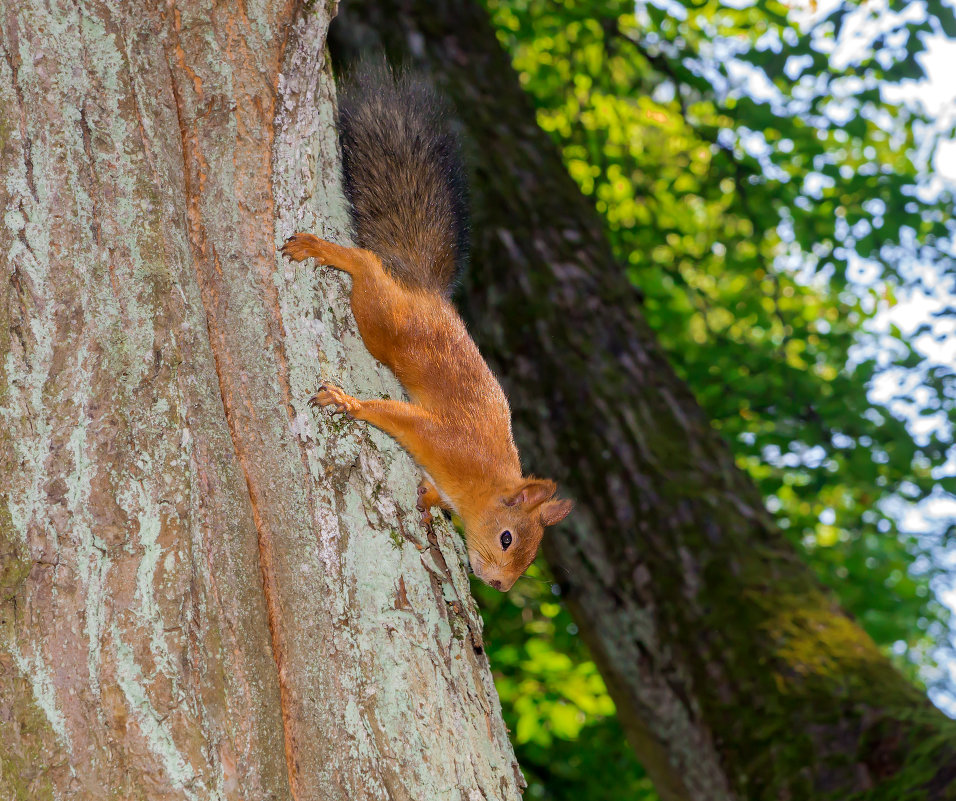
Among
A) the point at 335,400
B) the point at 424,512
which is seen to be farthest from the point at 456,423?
the point at 335,400

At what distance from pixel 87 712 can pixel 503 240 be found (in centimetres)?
266

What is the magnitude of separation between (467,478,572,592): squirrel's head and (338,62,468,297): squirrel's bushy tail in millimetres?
697

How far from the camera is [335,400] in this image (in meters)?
1.73

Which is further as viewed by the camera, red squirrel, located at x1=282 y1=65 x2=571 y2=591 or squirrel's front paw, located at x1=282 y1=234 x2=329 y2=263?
red squirrel, located at x1=282 y1=65 x2=571 y2=591

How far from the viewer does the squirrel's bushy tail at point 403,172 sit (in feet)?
8.44

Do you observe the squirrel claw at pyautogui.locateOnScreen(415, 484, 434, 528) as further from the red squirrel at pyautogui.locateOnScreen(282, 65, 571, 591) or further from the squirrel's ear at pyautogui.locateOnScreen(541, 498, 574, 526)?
the squirrel's ear at pyautogui.locateOnScreen(541, 498, 574, 526)

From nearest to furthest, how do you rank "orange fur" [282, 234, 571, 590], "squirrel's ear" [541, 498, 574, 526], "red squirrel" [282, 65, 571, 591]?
"orange fur" [282, 234, 571, 590]
"red squirrel" [282, 65, 571, 591]
"squirrel's ear" [541, 498, 574, 526]

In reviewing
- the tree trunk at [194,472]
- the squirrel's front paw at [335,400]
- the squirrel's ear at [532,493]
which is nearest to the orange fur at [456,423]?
the squirrel's ear at [532,493]

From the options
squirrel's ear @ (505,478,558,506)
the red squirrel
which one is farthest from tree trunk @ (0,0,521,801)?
squirrel's ear @ (505,478,558,506)

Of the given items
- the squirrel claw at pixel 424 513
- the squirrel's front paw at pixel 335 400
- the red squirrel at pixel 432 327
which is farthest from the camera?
the red squirrel at pixel 432 327

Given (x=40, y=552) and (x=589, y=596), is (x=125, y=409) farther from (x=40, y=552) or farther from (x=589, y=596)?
(x=589, y=596)

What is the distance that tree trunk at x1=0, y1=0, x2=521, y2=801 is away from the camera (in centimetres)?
132

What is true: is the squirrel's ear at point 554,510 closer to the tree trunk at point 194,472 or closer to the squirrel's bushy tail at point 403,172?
the squirrel's bushy tail at point 403,172

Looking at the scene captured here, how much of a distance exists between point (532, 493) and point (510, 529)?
0.13 meters
